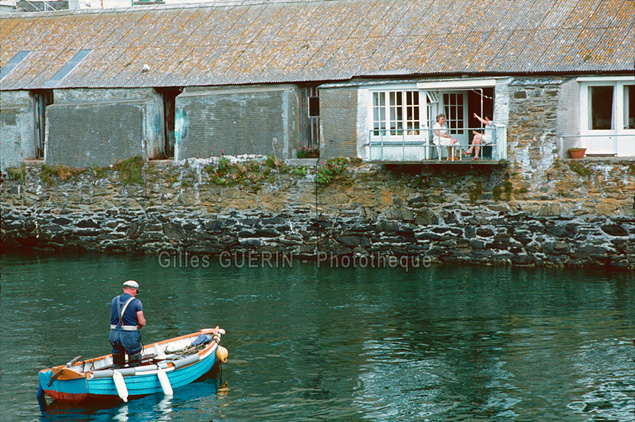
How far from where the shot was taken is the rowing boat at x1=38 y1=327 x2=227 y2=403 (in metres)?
14.7

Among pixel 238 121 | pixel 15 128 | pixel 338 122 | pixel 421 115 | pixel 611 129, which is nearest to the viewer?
pixel 611 129

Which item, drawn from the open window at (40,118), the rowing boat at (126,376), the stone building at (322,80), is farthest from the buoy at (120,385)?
the open window at (40,118)

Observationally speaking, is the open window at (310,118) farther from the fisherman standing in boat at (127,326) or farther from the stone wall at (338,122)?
the fisherman standing in boat at (127,326)

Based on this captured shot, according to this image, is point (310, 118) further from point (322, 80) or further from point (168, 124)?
point (168, 124)

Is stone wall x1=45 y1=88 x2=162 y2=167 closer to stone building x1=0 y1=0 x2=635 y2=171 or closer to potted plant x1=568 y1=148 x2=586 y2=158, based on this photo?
stone building x1=0 y1=0 x2=635 y2=171

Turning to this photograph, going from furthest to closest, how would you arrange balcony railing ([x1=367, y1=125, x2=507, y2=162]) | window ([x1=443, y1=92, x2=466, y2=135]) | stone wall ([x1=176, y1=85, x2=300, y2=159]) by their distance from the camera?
stone wall ([x1=176, y1=85, x2=300, y2=159]) < window ([x1=443, y1=92, x2=466, y2=135]) < balcony railing ([x1=367, y1=125, x2=507, y2=162])

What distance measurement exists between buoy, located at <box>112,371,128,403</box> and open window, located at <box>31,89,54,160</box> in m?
20.5

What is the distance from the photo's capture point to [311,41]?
31078mm

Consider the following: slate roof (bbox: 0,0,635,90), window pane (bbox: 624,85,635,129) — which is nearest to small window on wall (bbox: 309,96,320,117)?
slate roof (bbox: 0,0,635,90)

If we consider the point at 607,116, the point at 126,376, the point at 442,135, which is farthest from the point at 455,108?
the point at 126,376

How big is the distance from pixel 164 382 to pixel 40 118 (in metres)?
21.2

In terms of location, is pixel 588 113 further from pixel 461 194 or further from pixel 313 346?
pixel 313 346

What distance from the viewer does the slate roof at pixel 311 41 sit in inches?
1056

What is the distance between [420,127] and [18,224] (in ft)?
53.3
